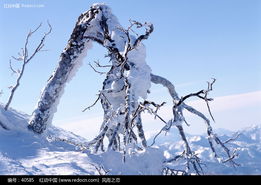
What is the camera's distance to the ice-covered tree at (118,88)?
7766 millimetres

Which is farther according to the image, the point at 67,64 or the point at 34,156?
the point at 67,64

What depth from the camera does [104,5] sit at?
1116cm

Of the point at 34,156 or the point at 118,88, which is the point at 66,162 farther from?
the point at 118,88

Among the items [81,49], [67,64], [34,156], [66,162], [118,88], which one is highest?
[81,49]

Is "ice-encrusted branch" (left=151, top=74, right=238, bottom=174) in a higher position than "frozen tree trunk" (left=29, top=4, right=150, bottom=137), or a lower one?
lower

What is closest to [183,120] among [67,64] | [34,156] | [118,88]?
[118,88]

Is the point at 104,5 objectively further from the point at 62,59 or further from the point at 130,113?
the point at 130,113

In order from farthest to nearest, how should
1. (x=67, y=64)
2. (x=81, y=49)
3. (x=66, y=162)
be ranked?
1. (x=81, y=49)
2. (x=67, y=64)
3. (x=66, y=162)

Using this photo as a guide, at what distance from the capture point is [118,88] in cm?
902

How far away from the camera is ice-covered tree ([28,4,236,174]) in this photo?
7.77 meters

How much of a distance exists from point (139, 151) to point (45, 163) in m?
2.13

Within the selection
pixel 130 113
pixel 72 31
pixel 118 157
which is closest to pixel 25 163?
pixel 118 157

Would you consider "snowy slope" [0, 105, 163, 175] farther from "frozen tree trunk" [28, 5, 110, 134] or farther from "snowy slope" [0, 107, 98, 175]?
"frozen tree trunk" [28, 5, 110, 134]

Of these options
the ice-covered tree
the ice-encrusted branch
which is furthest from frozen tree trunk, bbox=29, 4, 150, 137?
the ice-encrusted branch
